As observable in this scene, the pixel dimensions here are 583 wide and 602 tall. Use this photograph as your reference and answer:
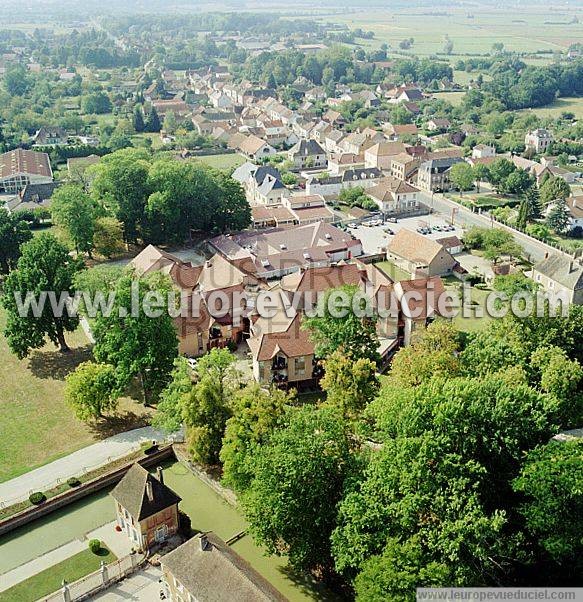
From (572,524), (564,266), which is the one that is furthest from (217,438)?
(564,266)

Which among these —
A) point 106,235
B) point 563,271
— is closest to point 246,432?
point 563,271

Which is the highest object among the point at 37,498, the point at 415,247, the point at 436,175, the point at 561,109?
the point at 561,109

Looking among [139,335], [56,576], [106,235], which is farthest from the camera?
[106,235]

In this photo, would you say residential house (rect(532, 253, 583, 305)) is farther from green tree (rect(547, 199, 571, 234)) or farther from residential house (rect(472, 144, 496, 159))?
residential house (rect(472, 144, 496, 159))

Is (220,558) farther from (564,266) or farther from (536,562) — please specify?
(564,266)

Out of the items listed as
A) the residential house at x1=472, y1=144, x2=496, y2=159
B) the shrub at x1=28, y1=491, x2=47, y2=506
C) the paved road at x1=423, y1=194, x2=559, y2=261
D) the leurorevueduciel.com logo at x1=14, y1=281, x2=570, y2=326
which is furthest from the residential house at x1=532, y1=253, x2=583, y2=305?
the residential house at x1=472, y1=144, x2=496, y2=159

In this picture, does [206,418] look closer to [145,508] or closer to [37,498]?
[145,508]

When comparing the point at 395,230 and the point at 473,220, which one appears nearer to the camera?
the point at 395,230
